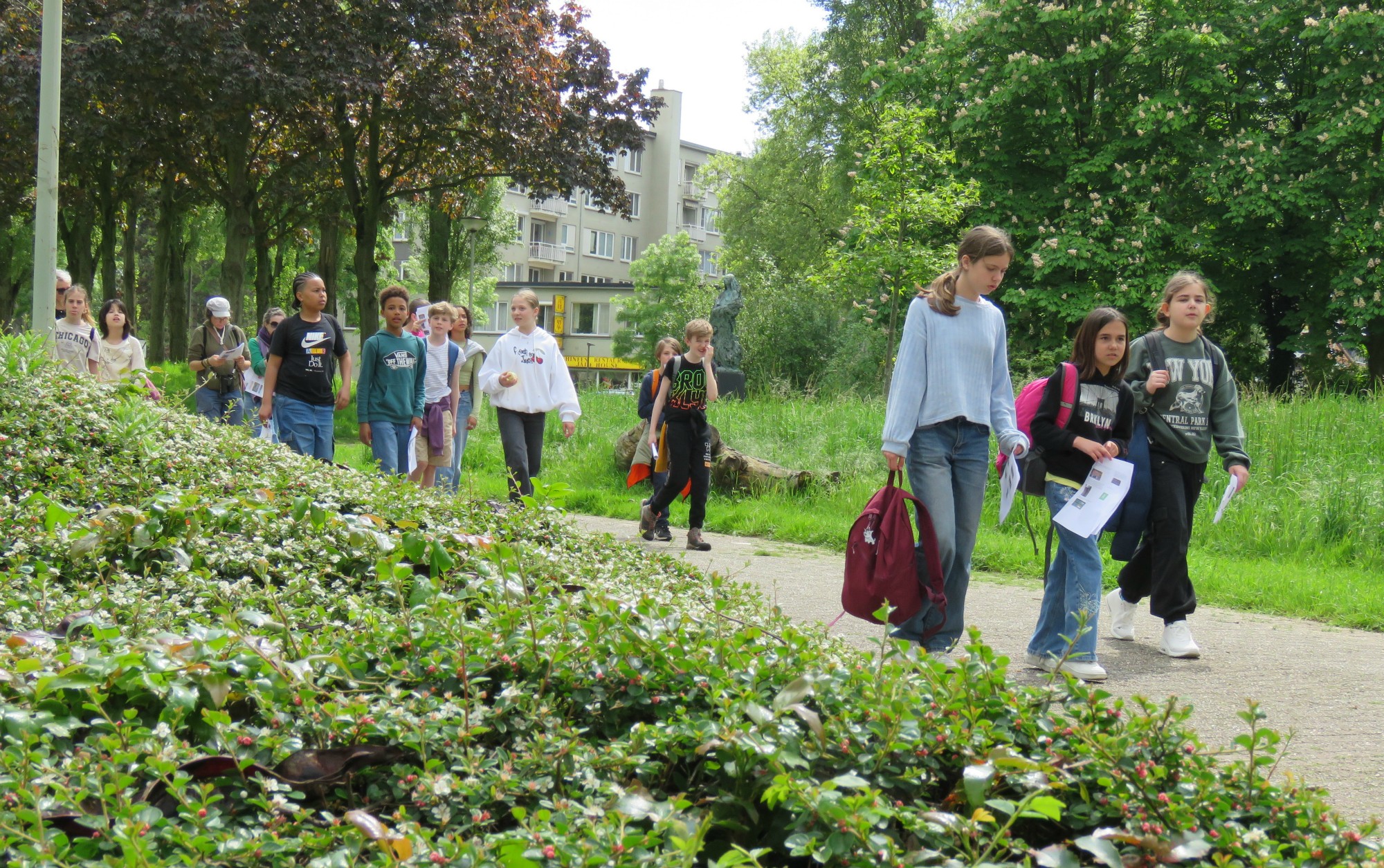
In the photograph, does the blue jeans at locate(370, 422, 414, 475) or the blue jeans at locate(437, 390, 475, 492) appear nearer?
the blue jeans at locate(370, 422, 414, 475)

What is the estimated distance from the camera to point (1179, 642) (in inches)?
259

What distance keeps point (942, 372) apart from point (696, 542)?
487cm

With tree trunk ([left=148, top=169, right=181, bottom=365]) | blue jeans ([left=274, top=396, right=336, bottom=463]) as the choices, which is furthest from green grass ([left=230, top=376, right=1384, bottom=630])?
tree trunk ([left=148, top=169, right=181, bottom=365])

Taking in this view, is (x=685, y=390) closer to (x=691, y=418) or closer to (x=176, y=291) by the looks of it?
(x=691, y=418)

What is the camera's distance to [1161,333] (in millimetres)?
6660

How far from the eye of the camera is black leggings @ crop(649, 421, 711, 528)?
10438 millimetres

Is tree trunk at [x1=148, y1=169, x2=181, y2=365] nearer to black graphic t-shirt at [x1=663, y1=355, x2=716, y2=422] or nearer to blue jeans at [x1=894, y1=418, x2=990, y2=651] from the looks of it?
black graphic t-shirt at [x1=663, y1=355, x2=716, y2=422]

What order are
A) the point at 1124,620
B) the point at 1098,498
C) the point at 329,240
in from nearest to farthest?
the point at 1098,498 → the point at 1124,620 → the point at 329,240

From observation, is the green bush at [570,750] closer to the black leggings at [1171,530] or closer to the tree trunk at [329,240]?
the black leggings at [1171,530]

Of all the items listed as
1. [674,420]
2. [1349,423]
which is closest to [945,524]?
[674,420]

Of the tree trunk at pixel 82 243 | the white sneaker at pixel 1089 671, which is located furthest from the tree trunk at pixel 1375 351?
the tree trunk at pixel 82 243

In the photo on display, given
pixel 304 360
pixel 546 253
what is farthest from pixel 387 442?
pixel 546 253

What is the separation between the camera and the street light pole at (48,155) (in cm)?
1112

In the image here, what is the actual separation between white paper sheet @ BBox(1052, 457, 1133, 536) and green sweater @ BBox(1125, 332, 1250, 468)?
0.63 m
